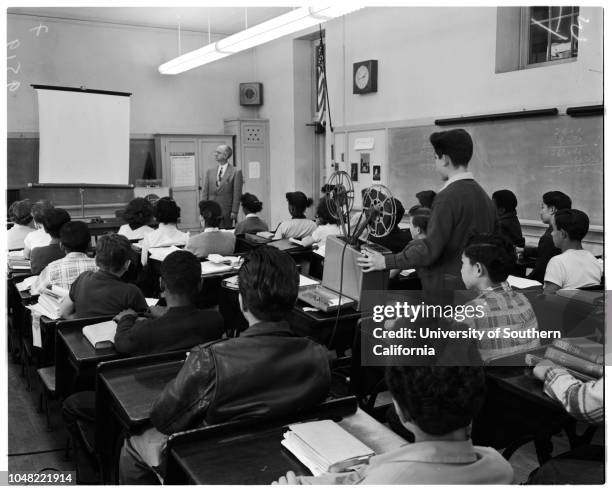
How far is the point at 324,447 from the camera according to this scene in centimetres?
132

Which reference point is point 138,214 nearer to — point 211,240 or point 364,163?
point 211,240

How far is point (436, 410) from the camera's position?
1.05 meters

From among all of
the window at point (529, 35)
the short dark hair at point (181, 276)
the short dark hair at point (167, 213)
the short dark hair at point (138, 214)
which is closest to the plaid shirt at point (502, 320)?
the short dark hair at point (181, 276)

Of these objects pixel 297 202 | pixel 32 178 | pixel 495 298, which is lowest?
pixel 495 298

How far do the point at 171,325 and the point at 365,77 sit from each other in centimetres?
515

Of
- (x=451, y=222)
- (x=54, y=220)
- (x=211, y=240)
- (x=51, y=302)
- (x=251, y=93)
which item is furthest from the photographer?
(x=251, y=93)

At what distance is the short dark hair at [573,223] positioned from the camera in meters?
2.93

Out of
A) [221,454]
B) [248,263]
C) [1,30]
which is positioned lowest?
[221,454]

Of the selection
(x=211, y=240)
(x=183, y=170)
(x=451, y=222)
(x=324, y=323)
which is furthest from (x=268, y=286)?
(x=183, y=170)

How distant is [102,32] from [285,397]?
718 centimetres

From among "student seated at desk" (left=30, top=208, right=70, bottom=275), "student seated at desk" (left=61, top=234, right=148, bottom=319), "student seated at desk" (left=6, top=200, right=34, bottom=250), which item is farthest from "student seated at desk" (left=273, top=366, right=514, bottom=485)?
"student seated at desk" (left=6, top=200, right=34, bottom=250)

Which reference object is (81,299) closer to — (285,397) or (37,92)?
(285,397)

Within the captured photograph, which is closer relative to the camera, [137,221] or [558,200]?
[558,200]

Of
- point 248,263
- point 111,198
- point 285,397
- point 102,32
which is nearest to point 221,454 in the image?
point 285,397
